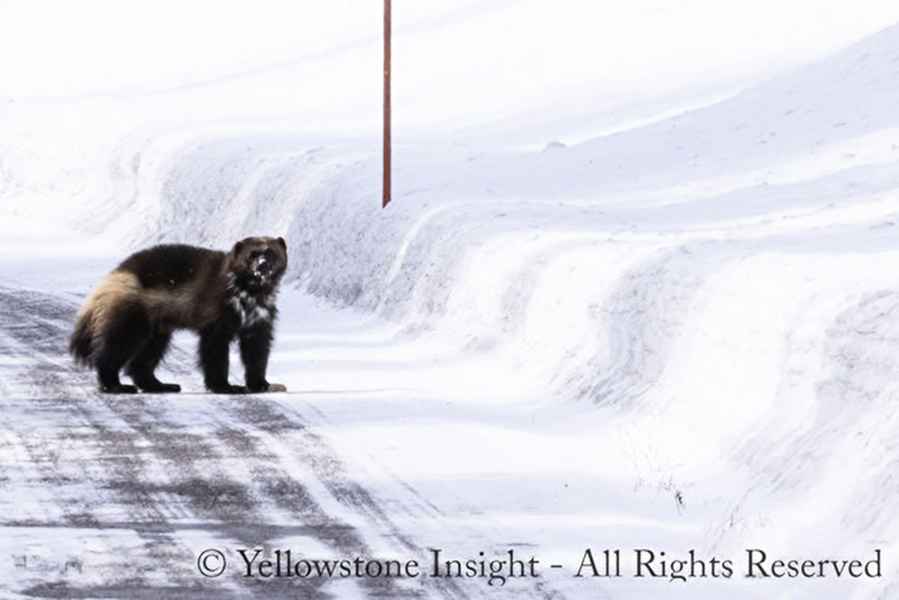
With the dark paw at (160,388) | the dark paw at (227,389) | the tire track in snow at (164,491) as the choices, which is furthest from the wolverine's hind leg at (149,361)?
the dark paw at (227,389)

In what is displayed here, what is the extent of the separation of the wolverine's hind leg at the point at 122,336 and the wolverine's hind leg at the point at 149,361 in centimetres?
10

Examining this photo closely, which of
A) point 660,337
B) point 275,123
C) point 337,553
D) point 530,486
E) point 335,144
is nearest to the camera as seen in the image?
point 337,553

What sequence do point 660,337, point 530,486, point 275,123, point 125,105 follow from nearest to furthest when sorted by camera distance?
point 530,486 → point 660,337 → point 275,123 → point 125,105

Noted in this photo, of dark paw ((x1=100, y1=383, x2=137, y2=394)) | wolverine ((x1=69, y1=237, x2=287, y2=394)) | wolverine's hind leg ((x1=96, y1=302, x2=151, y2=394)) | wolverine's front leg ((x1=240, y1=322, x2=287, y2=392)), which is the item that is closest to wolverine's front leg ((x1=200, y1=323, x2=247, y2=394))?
wolverine ((x1=69, y1=237, x2=287, y2=394))

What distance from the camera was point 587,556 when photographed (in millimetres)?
9516

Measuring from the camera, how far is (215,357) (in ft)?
48.4

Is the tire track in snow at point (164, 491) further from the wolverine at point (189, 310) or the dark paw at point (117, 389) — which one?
the wolverine at point (189, 310)

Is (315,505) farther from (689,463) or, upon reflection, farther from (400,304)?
(400,304)

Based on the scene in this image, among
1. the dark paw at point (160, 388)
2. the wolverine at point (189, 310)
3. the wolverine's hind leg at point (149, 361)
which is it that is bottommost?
the dark paw at point (160, 388)

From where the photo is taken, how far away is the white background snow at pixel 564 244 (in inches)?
412

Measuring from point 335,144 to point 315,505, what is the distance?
2141 cm

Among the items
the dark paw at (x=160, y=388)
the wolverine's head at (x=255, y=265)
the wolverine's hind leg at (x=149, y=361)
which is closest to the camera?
the wolverine's head at (x=255, y=265)

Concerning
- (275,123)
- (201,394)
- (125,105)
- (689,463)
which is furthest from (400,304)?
(125,105)

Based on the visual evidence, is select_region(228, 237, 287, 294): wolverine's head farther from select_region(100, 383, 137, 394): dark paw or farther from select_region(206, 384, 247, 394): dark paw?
select_region(100, 383, 137, 394): dark paw
